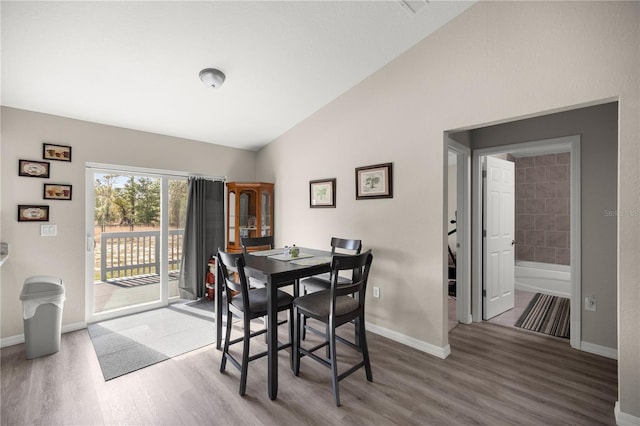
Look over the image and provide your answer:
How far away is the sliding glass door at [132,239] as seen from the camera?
11.2 feet

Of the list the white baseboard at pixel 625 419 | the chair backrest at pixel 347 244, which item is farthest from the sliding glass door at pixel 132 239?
the white baseboard at pixel 625 419

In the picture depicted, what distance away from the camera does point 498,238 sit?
11.9 feet

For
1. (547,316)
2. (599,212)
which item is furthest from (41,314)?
(547,316)

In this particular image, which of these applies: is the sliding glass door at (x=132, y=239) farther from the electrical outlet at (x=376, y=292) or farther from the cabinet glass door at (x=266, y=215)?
the electrical outlet at (x=376, y=292)

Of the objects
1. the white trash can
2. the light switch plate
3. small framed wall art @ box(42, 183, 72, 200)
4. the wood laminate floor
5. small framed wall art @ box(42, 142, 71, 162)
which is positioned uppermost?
small framed wall art @ box(42, 142, 71, 162)

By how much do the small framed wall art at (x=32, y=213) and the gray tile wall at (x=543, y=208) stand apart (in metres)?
7.31

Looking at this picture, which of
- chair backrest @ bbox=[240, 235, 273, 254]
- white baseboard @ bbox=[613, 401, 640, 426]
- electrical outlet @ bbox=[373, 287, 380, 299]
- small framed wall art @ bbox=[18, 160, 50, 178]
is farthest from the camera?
chair backrest @ bbox=[240, 235, 273, 254]

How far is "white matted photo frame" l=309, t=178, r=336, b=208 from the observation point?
353 centimetres

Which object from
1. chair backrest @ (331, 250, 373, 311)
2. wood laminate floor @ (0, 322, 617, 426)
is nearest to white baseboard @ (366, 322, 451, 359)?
wood laminate floor @ (0, 322, 617, 426)

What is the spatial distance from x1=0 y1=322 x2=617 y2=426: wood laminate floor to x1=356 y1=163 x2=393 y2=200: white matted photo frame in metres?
1.52

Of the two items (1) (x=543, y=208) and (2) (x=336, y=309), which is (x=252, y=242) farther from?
(1) (x=543, y=208)

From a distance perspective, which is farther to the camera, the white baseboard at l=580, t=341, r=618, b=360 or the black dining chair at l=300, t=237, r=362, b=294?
the black dining chair at l=300, t=237, r=362, b=294

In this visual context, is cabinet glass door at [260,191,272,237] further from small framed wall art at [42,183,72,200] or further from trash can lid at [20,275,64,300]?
trash can lid at [20,275,64,300]

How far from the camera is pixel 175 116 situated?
3354 millimetres
